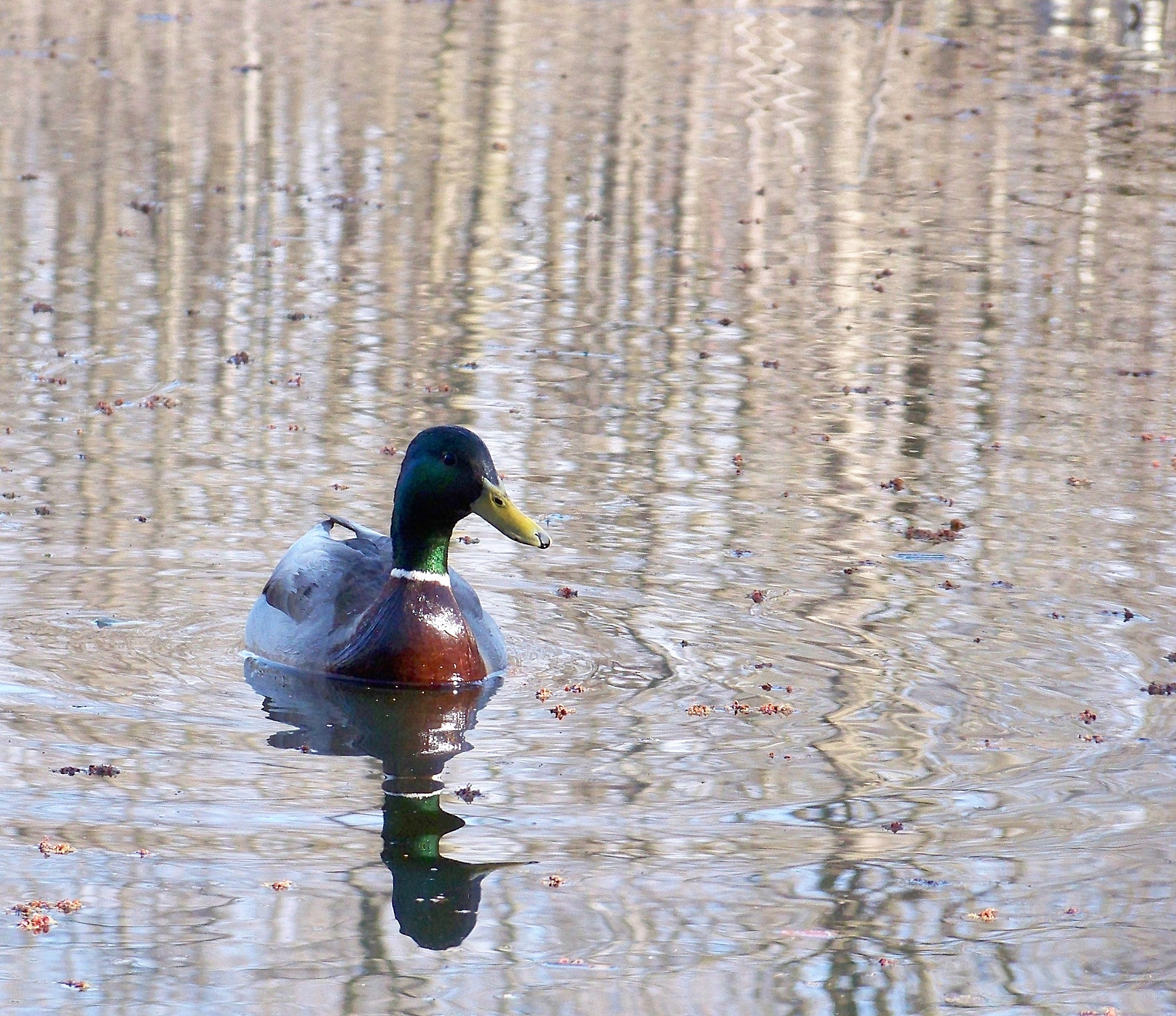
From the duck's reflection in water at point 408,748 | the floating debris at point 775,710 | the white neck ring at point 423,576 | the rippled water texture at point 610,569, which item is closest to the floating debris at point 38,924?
the rippled water texture at point 610,569

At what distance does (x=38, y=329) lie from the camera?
1213 centimetres

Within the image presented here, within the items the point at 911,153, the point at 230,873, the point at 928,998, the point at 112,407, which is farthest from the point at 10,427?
the point at 911,153

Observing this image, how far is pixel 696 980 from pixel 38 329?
823 cm

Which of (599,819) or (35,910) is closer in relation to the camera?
(35,910)

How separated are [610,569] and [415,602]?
117 centimetres

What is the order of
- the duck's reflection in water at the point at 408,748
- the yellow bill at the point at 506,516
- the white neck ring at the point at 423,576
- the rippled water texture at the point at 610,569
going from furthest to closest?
1. the white neck ring at the point at 423,576
2. the yellow bill at the point at 506,516
3. the duck's reflection in water at the point at 408,748
4. the rippled water texture at the point at 610,569

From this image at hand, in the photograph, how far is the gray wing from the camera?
7.59m

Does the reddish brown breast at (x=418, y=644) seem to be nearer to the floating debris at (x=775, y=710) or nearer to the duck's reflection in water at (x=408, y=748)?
the duck's reflection in water at (x=408, y=748)

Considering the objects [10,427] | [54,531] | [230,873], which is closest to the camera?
[230,873]

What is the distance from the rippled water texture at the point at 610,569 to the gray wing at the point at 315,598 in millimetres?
190

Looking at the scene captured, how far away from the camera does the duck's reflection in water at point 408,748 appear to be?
541cm

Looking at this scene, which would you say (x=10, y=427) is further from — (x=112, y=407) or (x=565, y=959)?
(x=565, y=959)

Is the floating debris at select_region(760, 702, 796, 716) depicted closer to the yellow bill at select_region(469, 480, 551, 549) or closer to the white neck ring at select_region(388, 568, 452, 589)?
the yellow bill at select_region(469, 480, 551, 549)

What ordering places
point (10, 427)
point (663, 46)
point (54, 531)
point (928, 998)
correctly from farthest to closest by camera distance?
Result: point (663, 46) < point (10, 427) < point (54, 531) < point (928, 998)
